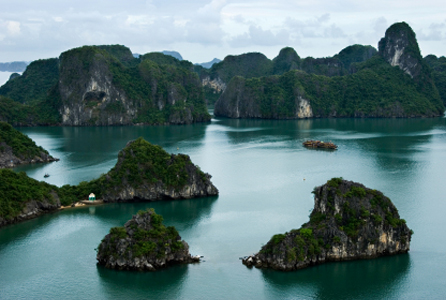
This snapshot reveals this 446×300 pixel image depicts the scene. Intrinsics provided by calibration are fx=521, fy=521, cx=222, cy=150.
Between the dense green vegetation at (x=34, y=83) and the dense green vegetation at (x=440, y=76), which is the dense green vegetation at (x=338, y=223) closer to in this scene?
the dense green vegetation at (x=34, y=83)

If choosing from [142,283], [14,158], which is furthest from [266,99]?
[142,283]

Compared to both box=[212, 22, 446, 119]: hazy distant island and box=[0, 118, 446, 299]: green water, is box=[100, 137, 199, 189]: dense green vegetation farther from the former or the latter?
box=[212, 22, 446, 119]: hazy distant island

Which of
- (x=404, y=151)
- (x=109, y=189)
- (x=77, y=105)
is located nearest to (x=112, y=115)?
(x=77, y=105)

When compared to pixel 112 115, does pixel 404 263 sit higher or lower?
lower

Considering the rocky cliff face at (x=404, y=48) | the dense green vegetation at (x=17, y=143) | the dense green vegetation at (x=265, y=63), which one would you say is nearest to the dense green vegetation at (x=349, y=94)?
the rocky cliff face at (x=404, y=48)

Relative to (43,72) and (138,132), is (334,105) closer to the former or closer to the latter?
(138,132)

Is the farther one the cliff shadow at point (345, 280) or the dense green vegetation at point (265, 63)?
the dense green vegetation at point (265, 63)
